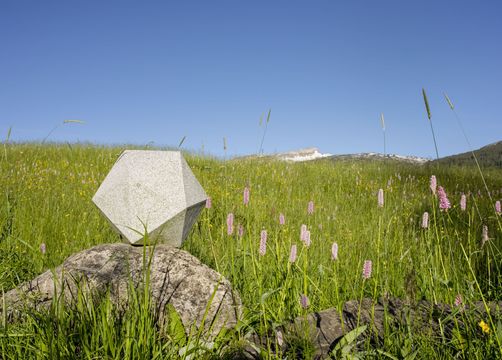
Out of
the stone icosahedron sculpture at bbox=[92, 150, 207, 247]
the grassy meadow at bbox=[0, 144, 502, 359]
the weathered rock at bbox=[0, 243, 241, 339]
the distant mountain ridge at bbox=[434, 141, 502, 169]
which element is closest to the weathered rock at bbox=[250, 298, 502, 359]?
the grassy meadow at bbox=[0, 144, 502, 359]

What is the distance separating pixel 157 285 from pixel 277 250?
853 mm

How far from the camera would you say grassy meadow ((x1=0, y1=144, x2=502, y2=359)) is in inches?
78.1

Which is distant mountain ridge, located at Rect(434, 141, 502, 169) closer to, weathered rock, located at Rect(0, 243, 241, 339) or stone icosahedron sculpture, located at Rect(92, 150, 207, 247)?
stone icosahedron sculpture, located at Rect(92, 150, 207, 247)

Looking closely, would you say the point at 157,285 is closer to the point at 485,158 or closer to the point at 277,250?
the point at 277,250

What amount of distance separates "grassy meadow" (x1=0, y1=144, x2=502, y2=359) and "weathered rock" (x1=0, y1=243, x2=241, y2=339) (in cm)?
17

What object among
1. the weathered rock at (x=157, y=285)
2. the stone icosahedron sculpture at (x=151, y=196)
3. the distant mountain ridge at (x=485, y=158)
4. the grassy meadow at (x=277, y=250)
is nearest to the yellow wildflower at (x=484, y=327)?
the grassy meadow at (x=277, y=250)

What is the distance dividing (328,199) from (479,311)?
218 inches

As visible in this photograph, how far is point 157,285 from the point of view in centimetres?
274

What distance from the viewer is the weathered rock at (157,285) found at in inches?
102

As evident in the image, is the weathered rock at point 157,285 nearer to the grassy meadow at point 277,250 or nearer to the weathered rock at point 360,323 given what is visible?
the grassy meadow at point 277,250

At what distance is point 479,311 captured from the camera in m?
2.38

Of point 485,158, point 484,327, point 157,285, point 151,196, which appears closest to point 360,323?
point 484,327

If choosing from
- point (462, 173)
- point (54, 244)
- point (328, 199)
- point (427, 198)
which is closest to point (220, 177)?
point (328, 199)

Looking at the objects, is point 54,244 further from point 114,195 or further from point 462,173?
point 462,173
